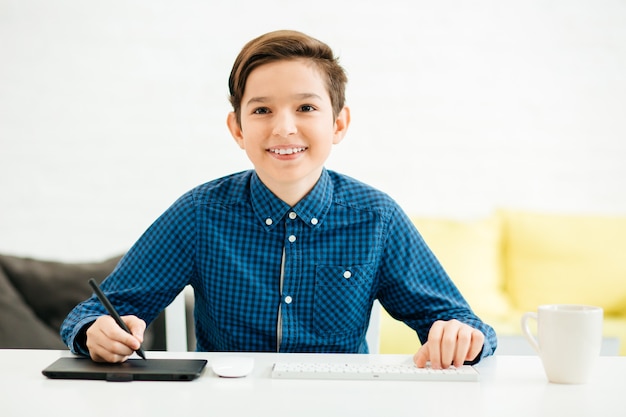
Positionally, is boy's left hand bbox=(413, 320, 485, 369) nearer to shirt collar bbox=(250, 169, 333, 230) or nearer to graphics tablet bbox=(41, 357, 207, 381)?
graphics tablet bbox=(41, 357, 207, 381)

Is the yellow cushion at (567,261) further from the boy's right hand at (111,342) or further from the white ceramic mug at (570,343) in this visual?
the boy's right hand at (111,342)

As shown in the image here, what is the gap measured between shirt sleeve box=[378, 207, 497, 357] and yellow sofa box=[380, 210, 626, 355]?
1.53 meters

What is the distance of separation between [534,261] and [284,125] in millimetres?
2039

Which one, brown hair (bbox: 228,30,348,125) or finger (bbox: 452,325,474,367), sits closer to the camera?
finger (bbox: 452,325,474,367)

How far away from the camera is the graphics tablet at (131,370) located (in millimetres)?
1008

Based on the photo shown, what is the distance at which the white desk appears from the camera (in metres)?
0.88

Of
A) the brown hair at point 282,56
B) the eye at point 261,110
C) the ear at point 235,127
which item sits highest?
the brown hair at point 282,56

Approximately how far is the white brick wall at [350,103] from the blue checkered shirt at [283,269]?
1.89 metres

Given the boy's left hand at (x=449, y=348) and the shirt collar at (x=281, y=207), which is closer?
the boy's left hand at (x=449, y=348)

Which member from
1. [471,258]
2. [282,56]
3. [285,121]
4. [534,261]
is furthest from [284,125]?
[534,261]

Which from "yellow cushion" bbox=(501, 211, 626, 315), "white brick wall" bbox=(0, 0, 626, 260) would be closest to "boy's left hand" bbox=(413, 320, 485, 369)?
"yellow cushion" bbox=(501, 211, 626, 315)

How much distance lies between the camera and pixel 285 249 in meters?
1.46

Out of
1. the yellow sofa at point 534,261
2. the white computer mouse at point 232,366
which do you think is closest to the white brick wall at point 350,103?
the yellow sofa at point 534,261

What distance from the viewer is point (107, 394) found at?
0.94 metres
